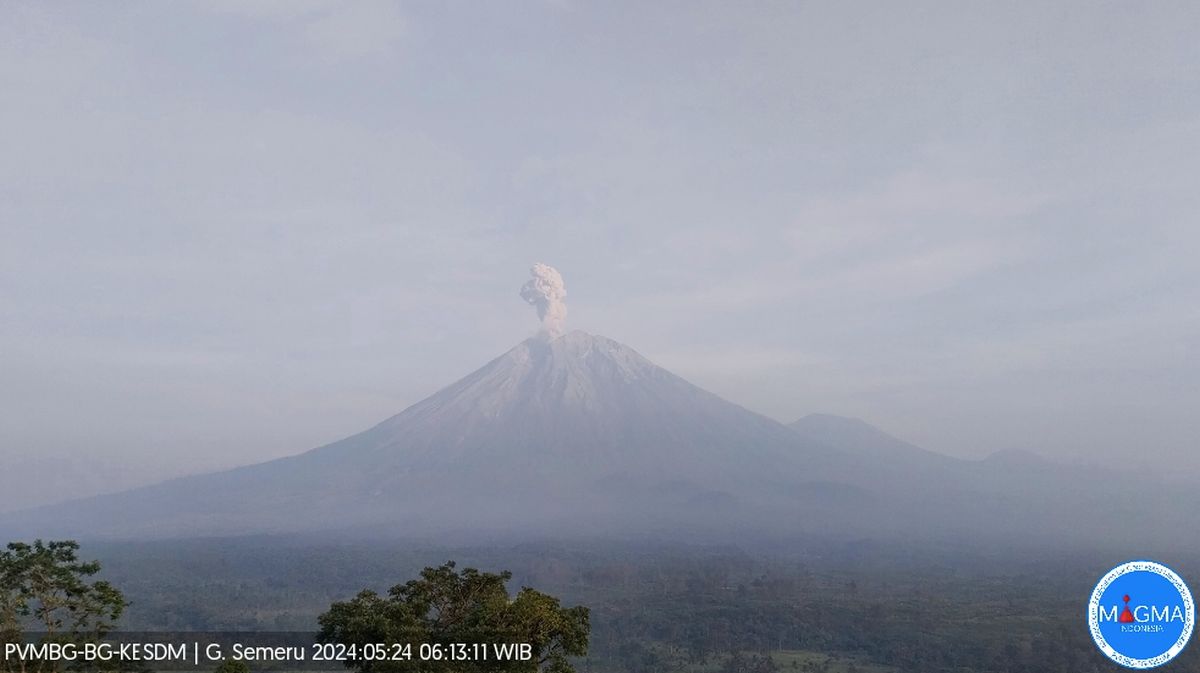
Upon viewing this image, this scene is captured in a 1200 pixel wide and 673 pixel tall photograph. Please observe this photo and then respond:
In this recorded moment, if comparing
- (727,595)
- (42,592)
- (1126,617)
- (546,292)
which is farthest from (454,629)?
(546,292)

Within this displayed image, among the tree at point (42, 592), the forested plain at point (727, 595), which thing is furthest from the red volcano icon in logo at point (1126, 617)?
the forested plain at point (727, 595)

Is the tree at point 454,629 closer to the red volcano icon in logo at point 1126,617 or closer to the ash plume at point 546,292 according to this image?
the red volcano icon in logo at point 1126,617

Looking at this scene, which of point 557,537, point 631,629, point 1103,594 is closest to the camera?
point 1103,594

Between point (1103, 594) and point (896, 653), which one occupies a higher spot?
point (1103, 594)

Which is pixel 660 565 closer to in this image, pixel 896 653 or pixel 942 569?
pixel 942 569

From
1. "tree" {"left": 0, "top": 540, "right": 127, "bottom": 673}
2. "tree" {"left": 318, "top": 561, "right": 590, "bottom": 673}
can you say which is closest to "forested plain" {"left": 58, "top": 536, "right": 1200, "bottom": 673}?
"tree" {"left": 318, "top": 561, "right": 590, "bottom": 673}

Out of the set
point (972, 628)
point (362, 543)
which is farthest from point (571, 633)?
point (362, 543)

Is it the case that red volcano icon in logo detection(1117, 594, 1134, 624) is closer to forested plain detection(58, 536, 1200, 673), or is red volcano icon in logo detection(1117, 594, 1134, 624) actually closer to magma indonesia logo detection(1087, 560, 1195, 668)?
magma indonesia logo detection(1087, 560, 1195, 668)
